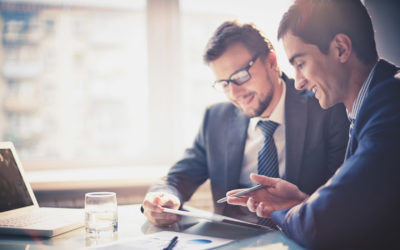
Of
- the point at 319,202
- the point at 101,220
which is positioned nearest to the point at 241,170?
the point at 101,220

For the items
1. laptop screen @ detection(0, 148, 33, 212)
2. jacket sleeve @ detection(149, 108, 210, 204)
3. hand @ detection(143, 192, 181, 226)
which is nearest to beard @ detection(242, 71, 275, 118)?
jacket sleeve @ detection(149, 108, 210, 204)

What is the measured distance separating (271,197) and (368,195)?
0.36 m

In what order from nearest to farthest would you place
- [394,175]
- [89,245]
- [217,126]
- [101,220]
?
[394,175] < [89,245] < [101,220] < [217,126]

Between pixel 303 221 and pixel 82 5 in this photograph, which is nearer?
pixel 303 221

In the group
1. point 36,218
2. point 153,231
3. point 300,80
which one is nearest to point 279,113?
point 300,80

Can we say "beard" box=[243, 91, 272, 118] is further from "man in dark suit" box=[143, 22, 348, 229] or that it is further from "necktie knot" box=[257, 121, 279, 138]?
"necktie knot" box=[257, 121, 279, 138]

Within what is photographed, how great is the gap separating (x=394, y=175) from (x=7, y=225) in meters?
1.01

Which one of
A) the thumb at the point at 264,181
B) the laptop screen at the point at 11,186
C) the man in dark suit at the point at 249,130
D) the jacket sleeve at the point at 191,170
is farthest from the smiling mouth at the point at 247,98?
the laptop screen at the point at 11,186

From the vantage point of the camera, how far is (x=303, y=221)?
2.66 feet

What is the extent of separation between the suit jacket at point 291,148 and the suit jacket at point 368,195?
64 cm

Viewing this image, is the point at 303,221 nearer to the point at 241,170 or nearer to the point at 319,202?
the point at 319,202

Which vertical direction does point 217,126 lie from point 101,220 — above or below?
above

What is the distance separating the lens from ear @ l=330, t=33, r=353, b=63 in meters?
0.92

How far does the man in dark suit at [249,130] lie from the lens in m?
1.43
